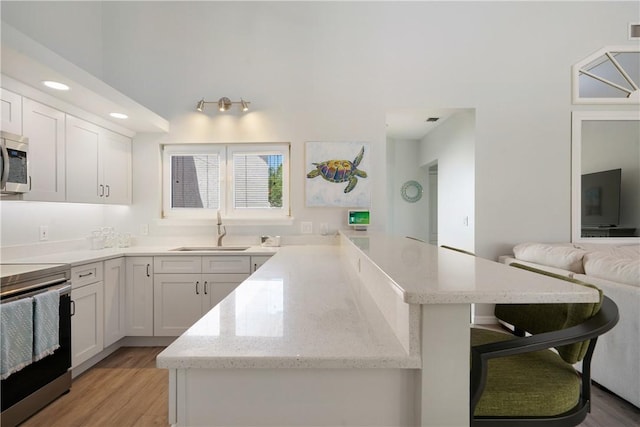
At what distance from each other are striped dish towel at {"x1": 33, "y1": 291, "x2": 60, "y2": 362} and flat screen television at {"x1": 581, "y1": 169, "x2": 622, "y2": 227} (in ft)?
14.8

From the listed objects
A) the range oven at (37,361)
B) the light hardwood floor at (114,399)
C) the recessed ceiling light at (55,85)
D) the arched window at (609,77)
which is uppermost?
the arched window at (609,77)

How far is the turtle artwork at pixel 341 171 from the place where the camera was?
10.4 feet

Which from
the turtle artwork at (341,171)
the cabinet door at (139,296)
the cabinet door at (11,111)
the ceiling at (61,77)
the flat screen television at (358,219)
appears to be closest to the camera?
the ceiling at (61,77)

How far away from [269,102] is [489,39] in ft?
7.79

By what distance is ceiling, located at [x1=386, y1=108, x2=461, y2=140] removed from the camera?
3271 millimetres

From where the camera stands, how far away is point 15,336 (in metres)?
1.61

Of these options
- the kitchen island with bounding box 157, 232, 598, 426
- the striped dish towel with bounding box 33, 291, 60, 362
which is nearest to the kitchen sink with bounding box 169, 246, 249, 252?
the striped dish towel with bounding box 33, 291, 60, 362

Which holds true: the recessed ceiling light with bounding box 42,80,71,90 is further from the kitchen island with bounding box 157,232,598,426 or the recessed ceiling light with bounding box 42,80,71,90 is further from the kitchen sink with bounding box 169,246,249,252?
the kitchen island with bounding box 157,232,598,426

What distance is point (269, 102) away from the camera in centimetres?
321

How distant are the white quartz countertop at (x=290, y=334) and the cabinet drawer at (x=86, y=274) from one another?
5.41 ft

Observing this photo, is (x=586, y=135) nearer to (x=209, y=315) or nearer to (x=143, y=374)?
(x=209, y=315)

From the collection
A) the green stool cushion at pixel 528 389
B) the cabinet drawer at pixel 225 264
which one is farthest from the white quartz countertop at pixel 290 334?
the cabinet drawer at pixel 225 264

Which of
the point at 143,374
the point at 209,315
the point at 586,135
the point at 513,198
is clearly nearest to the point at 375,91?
the point at 513,198

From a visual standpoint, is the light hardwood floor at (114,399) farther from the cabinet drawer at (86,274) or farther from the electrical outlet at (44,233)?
the electrical outlet at (44,233)
